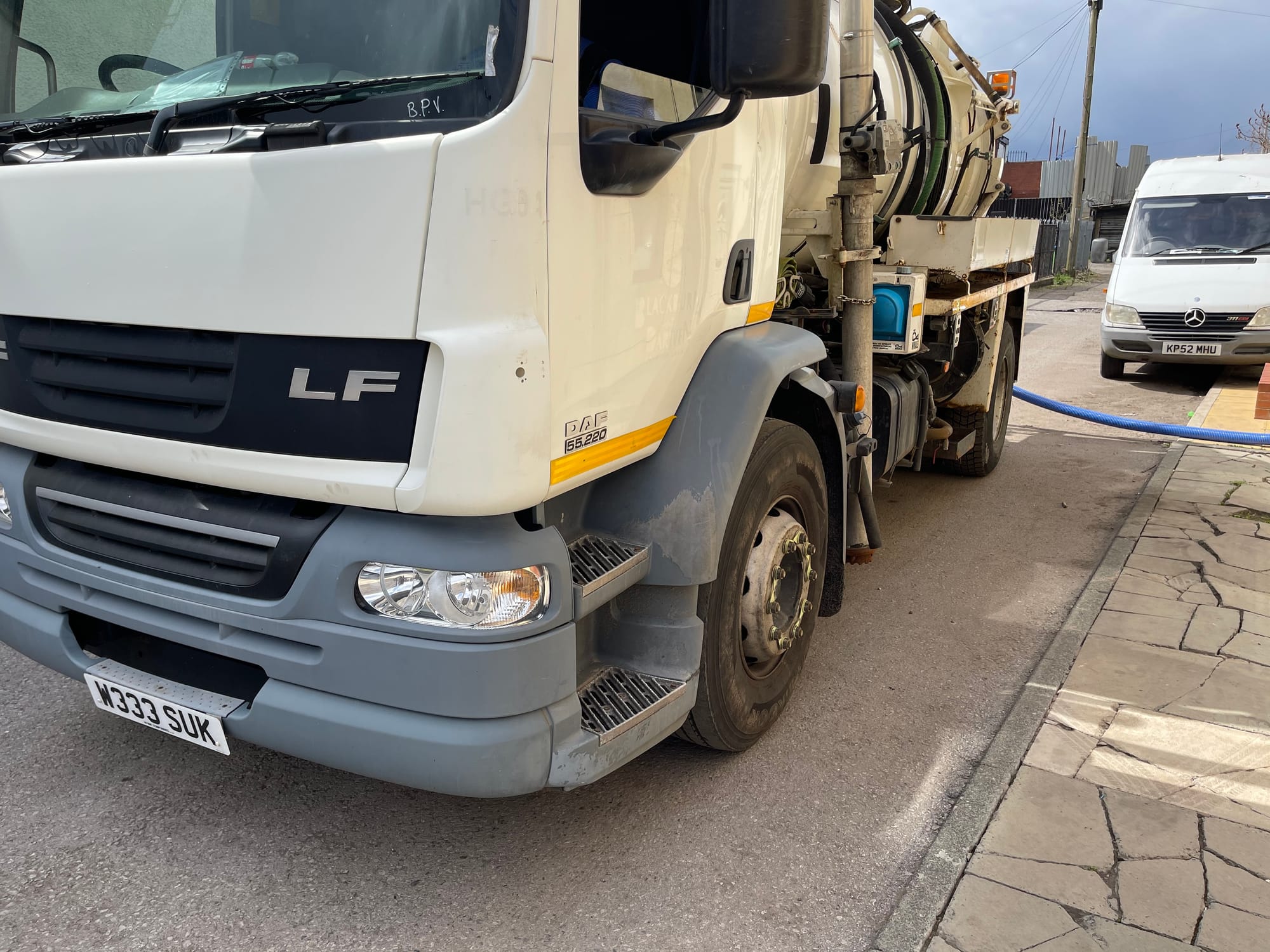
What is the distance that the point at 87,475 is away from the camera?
2.55m

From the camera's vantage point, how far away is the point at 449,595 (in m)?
2.11

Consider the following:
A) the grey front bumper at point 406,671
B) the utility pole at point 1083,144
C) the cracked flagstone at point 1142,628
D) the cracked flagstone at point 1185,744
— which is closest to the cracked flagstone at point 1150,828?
the cracked flagstone at point 1185,744

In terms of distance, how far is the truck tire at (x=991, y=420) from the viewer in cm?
638

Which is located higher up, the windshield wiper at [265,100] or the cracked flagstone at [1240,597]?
the windshield wiper at [265,100]

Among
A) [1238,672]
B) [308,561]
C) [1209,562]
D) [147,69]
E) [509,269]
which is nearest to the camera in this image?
Result: [509,269]

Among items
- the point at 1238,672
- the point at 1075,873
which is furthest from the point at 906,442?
the point at 1075,873

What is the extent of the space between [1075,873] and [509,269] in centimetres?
221

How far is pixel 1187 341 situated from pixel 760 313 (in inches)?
351

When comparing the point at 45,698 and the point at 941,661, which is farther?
the point at 941,661

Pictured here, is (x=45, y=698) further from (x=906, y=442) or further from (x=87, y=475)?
(x=906, y=442)

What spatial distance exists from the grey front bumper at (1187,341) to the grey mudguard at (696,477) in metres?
9.08

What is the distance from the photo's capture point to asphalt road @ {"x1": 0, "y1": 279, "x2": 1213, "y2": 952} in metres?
2.41

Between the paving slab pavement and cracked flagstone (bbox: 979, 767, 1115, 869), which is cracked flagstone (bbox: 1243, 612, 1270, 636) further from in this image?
cracked flagstone (bbox: 979, 767, 1115, 869)

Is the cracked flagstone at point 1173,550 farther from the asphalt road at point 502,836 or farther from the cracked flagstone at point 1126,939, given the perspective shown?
the cracked flagstone at point 1126,939
